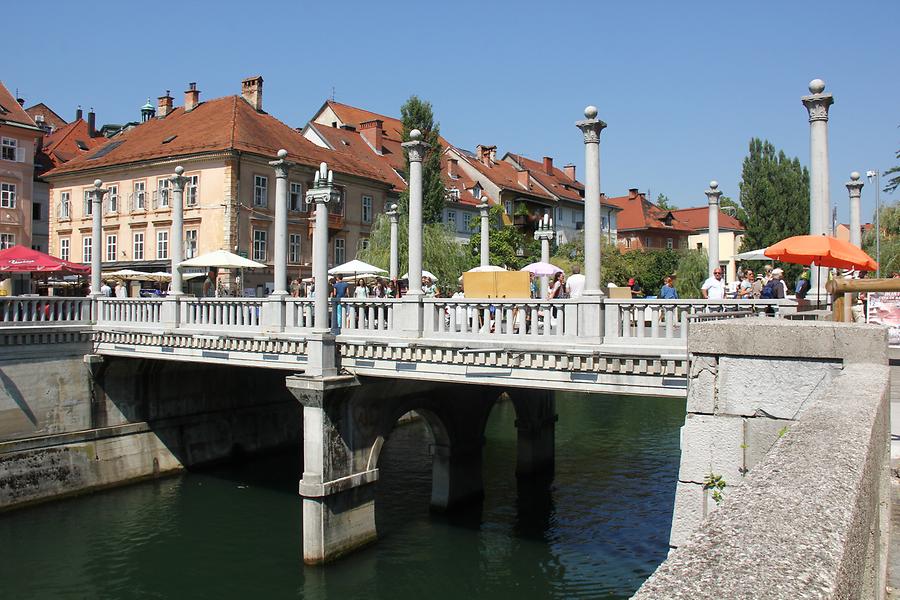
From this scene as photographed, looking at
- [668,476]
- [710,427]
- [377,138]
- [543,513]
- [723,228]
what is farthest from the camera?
[723,228]

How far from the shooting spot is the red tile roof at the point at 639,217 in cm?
8493

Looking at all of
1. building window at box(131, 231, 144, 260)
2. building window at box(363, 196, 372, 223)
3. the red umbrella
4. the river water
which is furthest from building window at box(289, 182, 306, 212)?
the river water

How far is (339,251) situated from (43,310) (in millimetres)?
26411

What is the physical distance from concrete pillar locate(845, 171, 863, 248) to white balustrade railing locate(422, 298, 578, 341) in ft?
28.4

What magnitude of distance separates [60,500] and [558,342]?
15.8 metres

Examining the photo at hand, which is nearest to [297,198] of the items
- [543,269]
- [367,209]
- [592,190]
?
[367,209]

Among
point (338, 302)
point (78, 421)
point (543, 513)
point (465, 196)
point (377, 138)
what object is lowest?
point (543, 513)

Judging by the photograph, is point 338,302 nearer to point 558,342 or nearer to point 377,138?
point 558,342

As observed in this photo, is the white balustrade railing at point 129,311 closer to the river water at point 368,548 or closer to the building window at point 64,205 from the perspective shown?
the river water at point 368,548

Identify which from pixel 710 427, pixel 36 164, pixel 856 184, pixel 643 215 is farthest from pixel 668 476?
pixel 643 215

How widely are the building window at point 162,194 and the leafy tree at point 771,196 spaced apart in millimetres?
37584

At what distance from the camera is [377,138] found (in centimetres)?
5941

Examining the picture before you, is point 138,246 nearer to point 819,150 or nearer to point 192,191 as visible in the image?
point 192,191

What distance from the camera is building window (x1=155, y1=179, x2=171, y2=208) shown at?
4359cm
